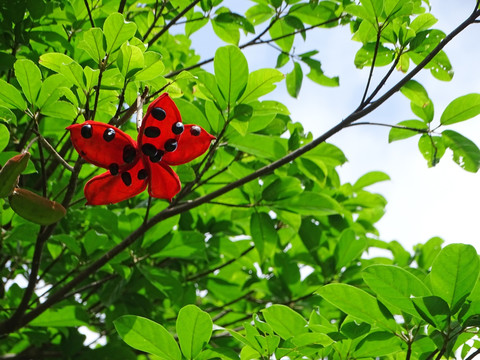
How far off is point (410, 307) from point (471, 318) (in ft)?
0.34

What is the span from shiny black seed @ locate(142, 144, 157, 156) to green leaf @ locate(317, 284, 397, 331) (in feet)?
1.33

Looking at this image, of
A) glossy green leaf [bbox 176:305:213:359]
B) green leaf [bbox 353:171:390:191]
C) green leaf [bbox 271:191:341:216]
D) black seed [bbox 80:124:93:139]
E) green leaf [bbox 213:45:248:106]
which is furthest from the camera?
green leaf [bbox 353:171:390:191]

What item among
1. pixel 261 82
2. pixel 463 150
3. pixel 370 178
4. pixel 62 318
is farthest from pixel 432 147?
pixel 62 318

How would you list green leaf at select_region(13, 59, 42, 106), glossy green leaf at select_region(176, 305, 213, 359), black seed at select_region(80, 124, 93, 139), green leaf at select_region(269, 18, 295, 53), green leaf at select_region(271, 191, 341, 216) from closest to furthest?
1. black seed at select_region(80, 124, 93, 139)
2. glossy green leaf at select_region(176, 305, 213, 359)
3. green leaf at select_region(13, 59, 42, 106)
4. green leaf at select_region(271, 191, 341, 216)
5. green leaf at select_region(269, 18, 295, 53)

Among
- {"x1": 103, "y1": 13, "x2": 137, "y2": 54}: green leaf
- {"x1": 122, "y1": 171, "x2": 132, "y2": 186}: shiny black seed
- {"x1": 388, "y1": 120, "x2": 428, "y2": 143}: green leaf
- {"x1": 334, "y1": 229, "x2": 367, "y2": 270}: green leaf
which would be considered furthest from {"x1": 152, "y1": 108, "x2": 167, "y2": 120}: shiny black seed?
{"x1": 334, "y1": 229, "x2": 367, "y2": 270}: green leaf

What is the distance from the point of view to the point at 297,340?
102cm

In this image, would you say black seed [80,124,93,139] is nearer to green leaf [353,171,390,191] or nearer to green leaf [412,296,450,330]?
green leaf [412,296,450,330]

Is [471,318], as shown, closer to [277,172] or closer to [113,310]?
[277,172]

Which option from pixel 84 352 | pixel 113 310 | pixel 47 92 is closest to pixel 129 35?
pixel 47 92

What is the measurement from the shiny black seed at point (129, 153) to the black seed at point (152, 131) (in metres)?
0.04

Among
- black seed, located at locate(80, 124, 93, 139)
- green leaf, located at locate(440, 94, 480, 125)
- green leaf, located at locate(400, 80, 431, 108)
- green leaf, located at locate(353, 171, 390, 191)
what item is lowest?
black seed, located at locate(80, 124, 93, 139)

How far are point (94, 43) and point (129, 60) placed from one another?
9 centimetres

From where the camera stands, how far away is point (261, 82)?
1367mm

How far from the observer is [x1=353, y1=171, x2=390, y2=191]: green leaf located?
227 centimetres
